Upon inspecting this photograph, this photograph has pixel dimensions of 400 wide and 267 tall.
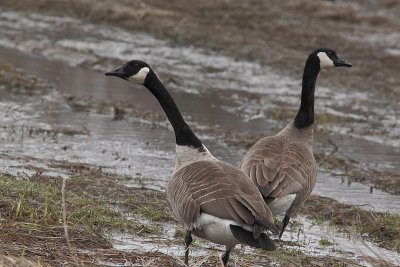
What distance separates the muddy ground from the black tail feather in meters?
0.28

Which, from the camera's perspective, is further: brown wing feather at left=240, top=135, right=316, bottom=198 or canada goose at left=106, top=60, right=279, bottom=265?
brown wing feather at left=240, top=135, right=316, bottom=198

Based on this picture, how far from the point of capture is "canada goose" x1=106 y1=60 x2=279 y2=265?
6.41 meters

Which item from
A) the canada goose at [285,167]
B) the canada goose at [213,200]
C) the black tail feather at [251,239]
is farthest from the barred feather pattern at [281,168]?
the black tail feather at [251,239]

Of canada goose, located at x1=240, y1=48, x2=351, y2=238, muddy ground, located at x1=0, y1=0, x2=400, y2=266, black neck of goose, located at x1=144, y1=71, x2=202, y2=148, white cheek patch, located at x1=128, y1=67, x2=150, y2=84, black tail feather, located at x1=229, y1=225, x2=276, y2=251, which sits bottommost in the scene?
muddy ground, located at x1=0, y1=0, x2=400, y2=266

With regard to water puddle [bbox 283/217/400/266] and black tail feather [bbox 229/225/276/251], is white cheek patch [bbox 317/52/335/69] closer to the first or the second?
water puddle [bbox 283/217/400/266]

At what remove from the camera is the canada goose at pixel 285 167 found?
26.3 ft

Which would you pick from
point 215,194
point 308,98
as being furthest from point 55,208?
point 308,98

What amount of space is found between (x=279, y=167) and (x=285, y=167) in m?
0.08

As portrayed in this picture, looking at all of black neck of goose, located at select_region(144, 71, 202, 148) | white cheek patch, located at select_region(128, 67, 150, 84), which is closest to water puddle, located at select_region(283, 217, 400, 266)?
black neck of goose, located at select_region(144, 71, 202, 148)

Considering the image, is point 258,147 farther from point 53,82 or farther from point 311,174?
point 53,82

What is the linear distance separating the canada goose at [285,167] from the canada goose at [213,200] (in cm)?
65

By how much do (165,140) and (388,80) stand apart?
6.06 metres

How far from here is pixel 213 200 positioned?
6.71 meters

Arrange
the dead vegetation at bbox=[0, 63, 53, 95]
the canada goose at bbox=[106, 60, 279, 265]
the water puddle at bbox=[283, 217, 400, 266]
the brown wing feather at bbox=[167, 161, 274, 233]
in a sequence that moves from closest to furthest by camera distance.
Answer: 1. the canada goose at bbox=[106, 60, 279, 265]
2. the brown wing feather at bbox=[167, 161, 274, 233]
3. the water puddle at bbox=[283, 217, 400, 266]
4. the dead vegetation at bbox=[0, 63, 53, 95]
